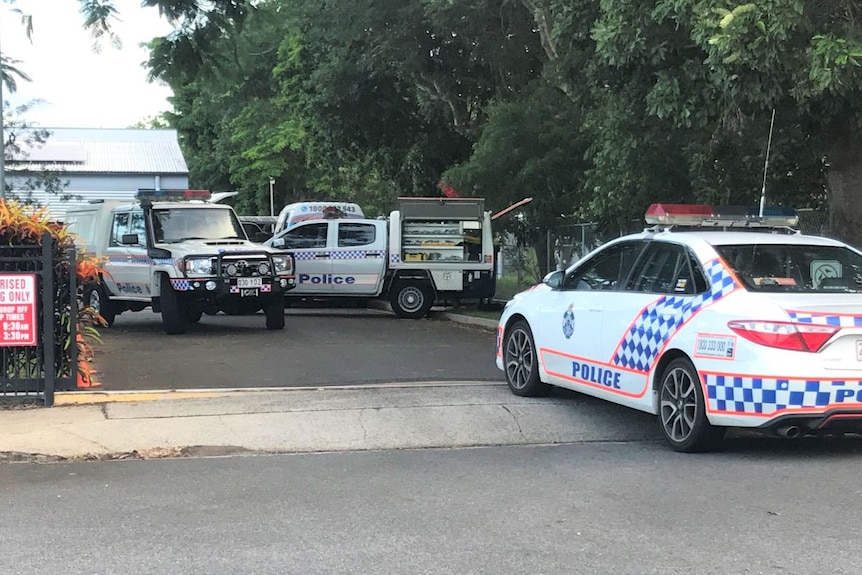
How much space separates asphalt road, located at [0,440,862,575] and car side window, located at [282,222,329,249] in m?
12.2

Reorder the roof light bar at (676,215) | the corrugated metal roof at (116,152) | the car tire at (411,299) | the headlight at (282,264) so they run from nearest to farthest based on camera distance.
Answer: the roof light bar at (676,215), the headlight at (282,264), the car tire at (411,299), the corrugated metal roof at (116,152)

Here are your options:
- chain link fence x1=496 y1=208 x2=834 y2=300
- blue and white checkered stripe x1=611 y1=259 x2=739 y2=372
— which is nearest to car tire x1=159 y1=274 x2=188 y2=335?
chain link fence x1=496 y1=208 x2=834 y2=300

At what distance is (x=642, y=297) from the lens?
7195 millimetres

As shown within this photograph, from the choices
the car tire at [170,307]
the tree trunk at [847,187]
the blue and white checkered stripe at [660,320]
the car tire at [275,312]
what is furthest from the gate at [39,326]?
the tree trunk at [847,187]

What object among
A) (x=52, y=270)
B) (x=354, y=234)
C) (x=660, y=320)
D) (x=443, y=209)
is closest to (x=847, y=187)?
(x=660, y=320)

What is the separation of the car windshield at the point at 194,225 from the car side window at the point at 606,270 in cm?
877

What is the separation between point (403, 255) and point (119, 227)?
5444 millimetres

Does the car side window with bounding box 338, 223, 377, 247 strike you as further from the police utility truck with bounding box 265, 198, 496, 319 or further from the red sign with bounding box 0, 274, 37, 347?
the red sign with bounding box 0, 274, 37, 347

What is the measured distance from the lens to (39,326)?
8.30 meters

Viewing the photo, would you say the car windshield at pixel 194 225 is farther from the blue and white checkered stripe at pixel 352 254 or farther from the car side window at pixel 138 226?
the blue and white checkered stripe at pixel 352 254

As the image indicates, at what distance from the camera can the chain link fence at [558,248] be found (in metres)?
13.6

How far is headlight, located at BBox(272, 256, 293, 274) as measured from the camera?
15023mm

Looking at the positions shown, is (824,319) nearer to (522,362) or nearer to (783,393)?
(783,393)

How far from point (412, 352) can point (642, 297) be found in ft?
18.9
